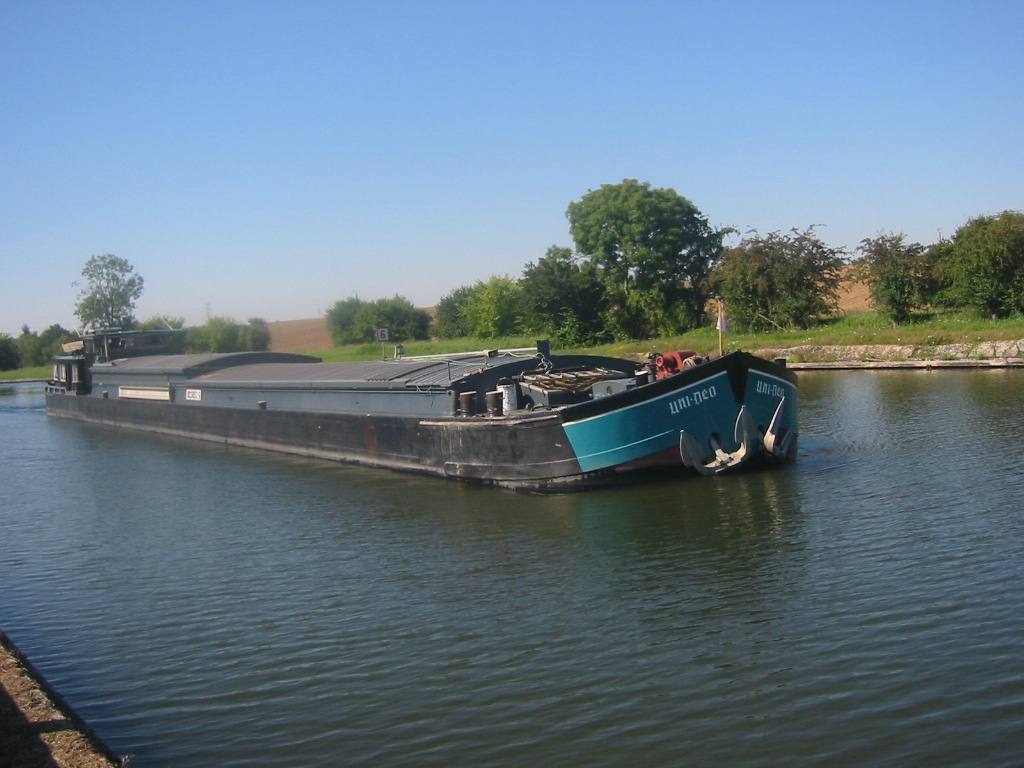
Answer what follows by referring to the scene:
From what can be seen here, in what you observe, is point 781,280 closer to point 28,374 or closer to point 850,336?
point 850,336

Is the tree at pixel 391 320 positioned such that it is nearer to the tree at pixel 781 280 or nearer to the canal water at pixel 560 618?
the tree at pixel 781 280

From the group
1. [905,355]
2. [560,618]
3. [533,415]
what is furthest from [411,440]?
[905,355]

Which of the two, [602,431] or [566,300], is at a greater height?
[566,300]

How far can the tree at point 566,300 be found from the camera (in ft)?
149

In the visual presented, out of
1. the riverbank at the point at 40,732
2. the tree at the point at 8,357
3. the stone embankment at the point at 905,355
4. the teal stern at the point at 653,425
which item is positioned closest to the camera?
the riverbank at the point at 40,732

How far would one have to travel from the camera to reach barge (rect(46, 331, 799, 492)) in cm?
1358

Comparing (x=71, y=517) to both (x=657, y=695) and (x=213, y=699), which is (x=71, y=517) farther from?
(x=657, y=695)

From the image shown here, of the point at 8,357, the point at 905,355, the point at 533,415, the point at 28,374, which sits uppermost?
the point at 8,357

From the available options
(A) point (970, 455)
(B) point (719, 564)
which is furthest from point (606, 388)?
(A) point (970, 455)

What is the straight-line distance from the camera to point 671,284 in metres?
45.2

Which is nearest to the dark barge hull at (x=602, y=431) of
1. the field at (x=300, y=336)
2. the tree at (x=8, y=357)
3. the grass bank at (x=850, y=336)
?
the grass bank at (x=850, y=336)

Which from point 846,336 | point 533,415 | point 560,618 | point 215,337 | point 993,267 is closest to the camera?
point 560,618

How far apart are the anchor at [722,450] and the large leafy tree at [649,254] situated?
30558 mm

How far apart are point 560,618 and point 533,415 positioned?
5693 millimetres
